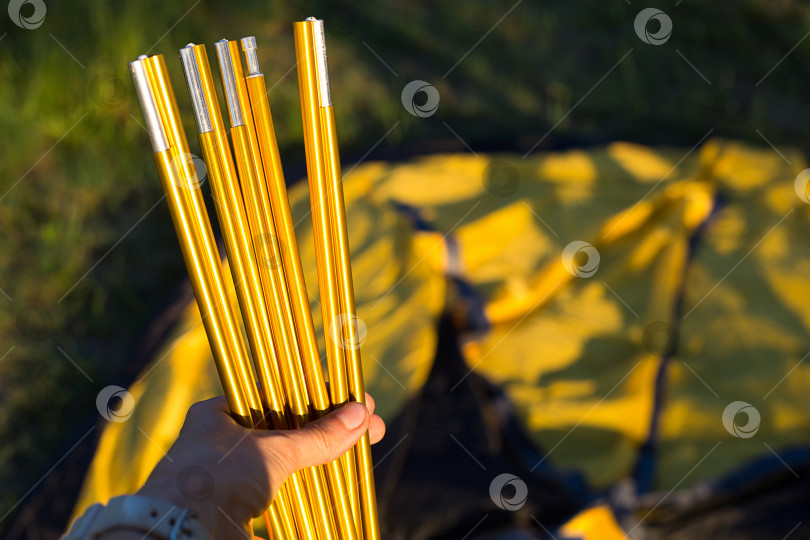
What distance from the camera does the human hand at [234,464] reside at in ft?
2.51

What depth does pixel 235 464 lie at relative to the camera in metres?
0.79

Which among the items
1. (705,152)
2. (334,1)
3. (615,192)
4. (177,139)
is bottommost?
(177,139)

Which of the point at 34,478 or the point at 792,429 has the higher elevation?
the point at 792,429

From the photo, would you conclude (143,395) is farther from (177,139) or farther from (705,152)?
(705,152)

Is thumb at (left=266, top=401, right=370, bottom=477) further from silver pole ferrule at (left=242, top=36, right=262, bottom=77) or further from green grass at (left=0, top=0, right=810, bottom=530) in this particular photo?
green grass at (left=0, top=0, right=810, bottom=530)

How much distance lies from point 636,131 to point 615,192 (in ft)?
1.98

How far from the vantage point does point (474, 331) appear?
1.53 m

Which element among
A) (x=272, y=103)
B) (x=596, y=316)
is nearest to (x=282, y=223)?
(x=596, y=316)

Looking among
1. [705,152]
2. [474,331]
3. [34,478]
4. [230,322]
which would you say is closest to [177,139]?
[230,322]

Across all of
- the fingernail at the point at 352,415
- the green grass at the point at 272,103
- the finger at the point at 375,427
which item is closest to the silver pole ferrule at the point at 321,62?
the fingernail at the point at 352,415

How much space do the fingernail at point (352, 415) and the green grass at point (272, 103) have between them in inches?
36.0

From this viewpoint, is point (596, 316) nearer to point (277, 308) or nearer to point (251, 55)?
point (277, 308)

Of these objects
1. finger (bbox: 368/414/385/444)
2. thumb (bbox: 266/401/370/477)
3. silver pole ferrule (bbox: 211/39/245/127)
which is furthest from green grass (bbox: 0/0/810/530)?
silver pole ferrule (bbox: 211/39/245/127)

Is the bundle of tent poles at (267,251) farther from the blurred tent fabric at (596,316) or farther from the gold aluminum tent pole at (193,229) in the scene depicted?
the blurred tent fabric at (596,316)
